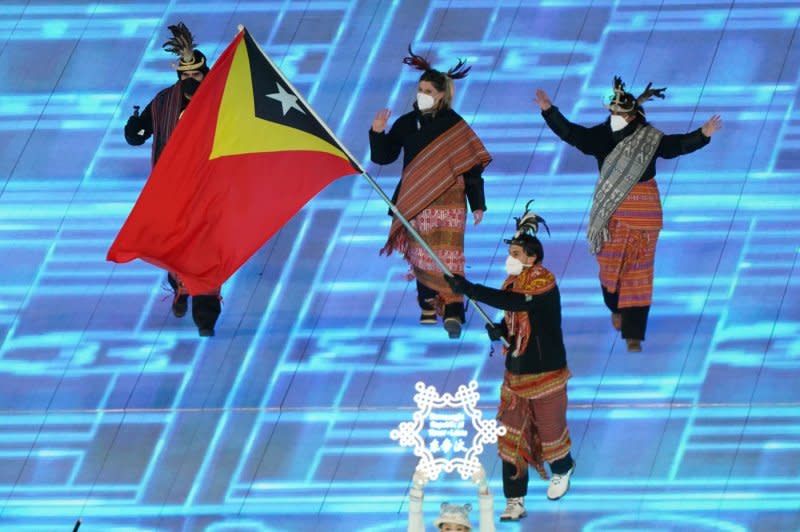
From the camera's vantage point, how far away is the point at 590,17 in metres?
11.0

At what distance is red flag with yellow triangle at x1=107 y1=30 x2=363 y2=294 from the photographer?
8.99 m

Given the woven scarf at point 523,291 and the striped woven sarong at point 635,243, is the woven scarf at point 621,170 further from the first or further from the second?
the woven scarf at point 523,291

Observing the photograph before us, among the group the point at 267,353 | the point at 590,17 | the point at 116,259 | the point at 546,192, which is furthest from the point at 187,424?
the point at 590,17

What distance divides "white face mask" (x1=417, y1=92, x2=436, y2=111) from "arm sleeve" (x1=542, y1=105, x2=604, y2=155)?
1.61ft

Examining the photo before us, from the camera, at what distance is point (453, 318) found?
32.8 feet

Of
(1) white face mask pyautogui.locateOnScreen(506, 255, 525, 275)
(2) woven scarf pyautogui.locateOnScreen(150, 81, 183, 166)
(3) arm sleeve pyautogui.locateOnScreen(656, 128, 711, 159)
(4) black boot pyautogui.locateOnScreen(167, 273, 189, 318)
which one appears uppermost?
(3) arm sleeve pyautogui.locateOnScreen(656, 128, 711, 159)

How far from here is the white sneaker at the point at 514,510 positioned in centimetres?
901

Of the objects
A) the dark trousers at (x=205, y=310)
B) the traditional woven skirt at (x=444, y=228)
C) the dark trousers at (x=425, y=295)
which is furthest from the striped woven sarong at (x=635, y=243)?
the dark trousers at (x=205, y=310)

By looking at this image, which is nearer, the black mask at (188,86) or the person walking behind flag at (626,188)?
the person walking behind flag at (626,188)

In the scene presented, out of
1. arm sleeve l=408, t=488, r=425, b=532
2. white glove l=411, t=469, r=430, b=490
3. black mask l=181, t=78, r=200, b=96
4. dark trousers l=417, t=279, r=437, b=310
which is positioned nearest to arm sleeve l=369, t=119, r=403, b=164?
dark trousers l=417, t=279, r=437, b=310

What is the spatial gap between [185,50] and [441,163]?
124 cm

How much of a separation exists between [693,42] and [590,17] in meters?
0.51

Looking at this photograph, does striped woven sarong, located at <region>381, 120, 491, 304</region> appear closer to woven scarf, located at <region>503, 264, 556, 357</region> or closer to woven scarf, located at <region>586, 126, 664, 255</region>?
woven scarf, located at <region>586, 126, 664, 255</region>

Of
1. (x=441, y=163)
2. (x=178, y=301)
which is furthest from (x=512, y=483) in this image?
(x=178, y=301)
